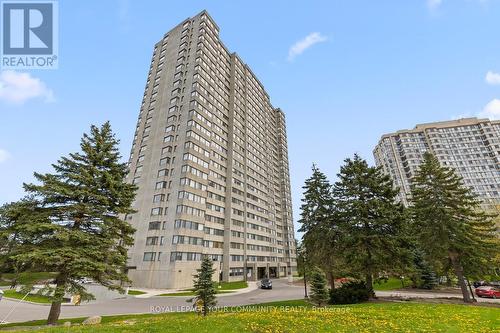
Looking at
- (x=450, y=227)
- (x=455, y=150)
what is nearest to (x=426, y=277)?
(x=450, y=227)

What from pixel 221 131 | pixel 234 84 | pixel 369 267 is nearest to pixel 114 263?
pixel 369 267

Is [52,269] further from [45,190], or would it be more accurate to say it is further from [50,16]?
[50,16]

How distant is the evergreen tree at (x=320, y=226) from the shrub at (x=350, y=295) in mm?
3581

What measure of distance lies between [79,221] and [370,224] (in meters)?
25.2

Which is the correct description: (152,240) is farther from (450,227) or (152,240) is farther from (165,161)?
(450,227)

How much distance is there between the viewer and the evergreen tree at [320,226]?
28.2m

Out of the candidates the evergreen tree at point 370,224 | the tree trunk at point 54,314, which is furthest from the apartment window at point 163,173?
the tree trunk at point 54,314

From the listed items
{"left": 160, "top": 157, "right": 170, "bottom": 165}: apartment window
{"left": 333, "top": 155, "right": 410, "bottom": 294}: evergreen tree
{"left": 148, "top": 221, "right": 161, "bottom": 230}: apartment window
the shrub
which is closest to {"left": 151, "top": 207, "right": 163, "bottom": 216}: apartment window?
{"left": 148, "top": 221, "right": 161, "bottom": 230}: apartment window

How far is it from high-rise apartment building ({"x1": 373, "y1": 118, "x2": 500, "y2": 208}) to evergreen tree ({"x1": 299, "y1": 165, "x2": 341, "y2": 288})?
252 feet

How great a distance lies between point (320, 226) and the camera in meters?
29.3

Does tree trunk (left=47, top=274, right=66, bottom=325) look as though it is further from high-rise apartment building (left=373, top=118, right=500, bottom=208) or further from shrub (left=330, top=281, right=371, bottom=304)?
high-rise apartment building (left=373, top=118, right=500, bottom=208)

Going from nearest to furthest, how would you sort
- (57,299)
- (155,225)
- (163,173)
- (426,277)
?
(57,299) < (426,277) < (155,225) < (163,173)

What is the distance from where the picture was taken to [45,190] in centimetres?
1666

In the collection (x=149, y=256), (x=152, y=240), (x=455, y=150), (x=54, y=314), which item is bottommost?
(x=54, y=314)
